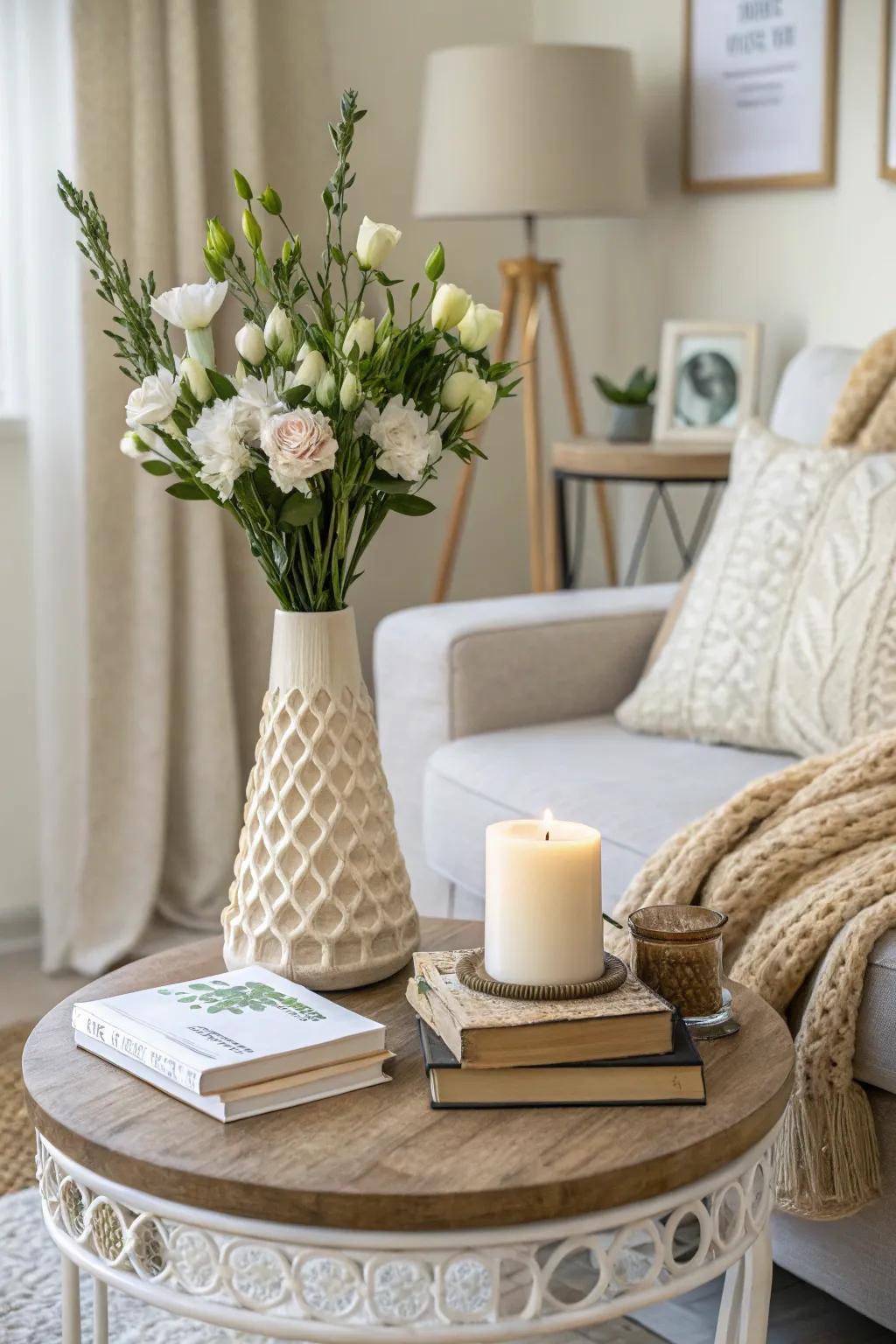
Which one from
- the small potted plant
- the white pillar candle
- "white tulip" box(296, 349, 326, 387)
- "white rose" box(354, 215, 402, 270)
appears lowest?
the white pillar candle

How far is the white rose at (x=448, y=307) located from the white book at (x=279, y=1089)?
556 millimetres

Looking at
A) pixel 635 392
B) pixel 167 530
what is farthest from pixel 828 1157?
pixel 635 392

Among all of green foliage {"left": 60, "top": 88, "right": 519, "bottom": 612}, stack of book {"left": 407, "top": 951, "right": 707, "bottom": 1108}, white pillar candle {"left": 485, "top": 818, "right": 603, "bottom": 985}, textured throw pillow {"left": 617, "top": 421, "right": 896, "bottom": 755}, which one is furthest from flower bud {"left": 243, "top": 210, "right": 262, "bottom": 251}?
textured throw pillow {"left": 617, "top": 421, "right": 896, "bottom": 755}

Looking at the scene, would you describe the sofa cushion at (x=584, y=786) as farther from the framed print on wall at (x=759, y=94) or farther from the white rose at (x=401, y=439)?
the framed print on wall at (x=759, y=94)

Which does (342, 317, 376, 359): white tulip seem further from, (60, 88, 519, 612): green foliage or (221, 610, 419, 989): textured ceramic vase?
(221, 610, 419, 989): textured ceramic vase

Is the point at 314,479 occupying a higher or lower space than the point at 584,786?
higher

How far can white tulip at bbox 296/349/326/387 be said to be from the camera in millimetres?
1188

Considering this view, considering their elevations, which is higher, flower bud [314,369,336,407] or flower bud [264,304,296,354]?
flower bud [264,304,296,354]

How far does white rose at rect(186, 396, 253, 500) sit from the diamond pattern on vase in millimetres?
199

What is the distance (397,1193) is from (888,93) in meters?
2.25

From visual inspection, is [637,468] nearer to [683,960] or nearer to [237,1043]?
[683,960]

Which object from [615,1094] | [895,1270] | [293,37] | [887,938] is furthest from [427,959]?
[293,37]

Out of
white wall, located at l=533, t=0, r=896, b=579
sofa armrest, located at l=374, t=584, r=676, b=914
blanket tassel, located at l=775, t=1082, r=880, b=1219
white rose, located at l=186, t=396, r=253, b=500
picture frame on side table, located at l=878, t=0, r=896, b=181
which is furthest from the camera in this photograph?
white wall, located at l=533, t=0, r=896, b=579

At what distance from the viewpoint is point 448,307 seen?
1236 mm
